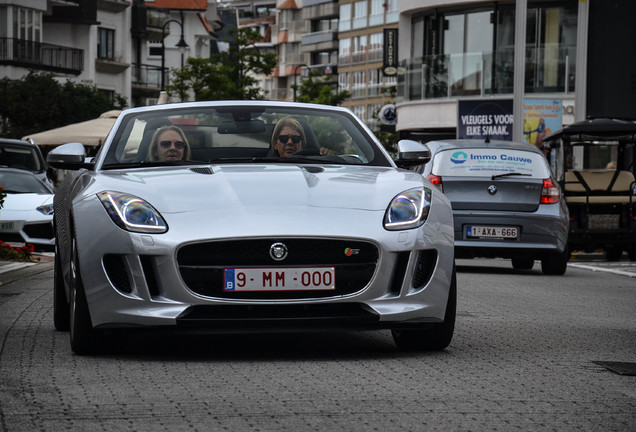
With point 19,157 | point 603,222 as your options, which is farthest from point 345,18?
point 603,222

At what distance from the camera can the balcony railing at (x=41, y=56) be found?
69.4m

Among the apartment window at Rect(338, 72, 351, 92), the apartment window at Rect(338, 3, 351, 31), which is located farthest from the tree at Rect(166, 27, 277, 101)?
the apartment window at Rect(338, 72, 351, 92)

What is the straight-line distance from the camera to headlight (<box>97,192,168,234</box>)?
7.09m

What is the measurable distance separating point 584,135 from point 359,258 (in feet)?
60.5

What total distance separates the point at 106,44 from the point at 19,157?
214 feet

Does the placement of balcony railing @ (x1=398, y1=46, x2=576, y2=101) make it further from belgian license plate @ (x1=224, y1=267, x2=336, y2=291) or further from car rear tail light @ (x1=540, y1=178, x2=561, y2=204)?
belgian license plate @ (x1=224, y1=267, x2=336, y2=291)

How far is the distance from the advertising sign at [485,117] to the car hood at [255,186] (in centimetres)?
3768

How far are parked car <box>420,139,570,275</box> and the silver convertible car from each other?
9092 millimetres

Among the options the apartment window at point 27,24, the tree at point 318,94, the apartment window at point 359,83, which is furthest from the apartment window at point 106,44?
the apartment window at point 359,83

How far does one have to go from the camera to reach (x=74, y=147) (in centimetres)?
882

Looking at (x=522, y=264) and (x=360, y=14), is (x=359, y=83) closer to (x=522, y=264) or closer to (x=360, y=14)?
(x=360, y=14)

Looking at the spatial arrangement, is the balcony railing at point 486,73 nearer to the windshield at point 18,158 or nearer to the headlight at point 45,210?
the windshield at point 18,158

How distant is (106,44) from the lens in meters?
88.8

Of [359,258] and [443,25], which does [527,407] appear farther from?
[443,25]
